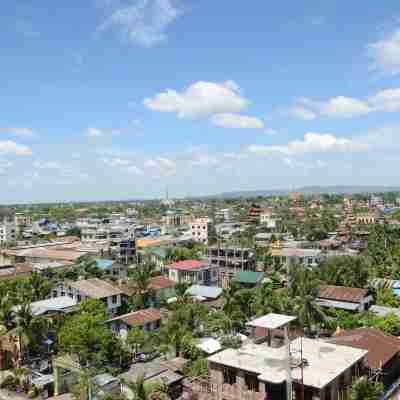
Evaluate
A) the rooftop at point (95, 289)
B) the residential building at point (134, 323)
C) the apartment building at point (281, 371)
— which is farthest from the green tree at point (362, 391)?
the rooftop at point (95, 289)

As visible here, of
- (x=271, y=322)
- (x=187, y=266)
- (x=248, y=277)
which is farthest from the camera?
(x=187, y=266)

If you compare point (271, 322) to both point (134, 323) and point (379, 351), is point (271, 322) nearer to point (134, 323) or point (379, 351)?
point (379, 351)

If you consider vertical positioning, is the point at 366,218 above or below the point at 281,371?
below

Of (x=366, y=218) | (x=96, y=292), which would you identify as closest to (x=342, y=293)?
(x=96, y=292)

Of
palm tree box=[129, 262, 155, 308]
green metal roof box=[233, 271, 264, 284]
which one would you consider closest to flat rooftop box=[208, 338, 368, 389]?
palm tree box=[129, 262, 155, 308]

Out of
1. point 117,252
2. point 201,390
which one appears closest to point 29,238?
point 117,252

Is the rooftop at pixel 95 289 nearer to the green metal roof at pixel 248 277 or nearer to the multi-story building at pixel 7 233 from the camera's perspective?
the green metal roof at pixel 248 277
